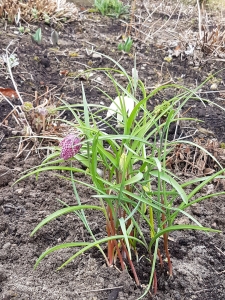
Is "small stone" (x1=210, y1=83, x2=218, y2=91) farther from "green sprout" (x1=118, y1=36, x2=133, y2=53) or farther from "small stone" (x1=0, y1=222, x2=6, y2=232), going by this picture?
"small stone" (x1=0, y1=222, x2=6, y2=232)

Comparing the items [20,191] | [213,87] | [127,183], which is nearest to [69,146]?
[127,183]

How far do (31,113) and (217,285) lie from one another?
115 centimetres

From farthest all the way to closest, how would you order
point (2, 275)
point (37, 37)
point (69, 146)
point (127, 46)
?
point (127, 46) → point (37, 37) → point (2, 275) → point (69, 146)

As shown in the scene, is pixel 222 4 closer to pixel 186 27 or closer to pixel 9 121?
pixel 186 27

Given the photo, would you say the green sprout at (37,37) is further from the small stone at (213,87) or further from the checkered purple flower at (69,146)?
the checkered purple flower at (69,146)

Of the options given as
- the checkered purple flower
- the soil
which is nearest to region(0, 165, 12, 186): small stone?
the soil

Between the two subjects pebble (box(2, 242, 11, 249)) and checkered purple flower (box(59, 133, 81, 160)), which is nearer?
checkered purple flower (box(59, 133, 81, 160))

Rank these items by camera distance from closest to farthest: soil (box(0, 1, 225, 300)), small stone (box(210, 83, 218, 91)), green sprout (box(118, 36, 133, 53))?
soil (box(0, 1, 225, 300)) → small stone (box(210, 83, 218, 91)) → green sprout (box(118, 36, 133, 53))

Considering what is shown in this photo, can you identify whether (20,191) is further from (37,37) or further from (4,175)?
(37,37)

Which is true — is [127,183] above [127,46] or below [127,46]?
above

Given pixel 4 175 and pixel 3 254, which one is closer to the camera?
pixel 3 254

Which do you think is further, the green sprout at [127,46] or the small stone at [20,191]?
the green sprout at [127,46]

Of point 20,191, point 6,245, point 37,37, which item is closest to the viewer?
point 6,245

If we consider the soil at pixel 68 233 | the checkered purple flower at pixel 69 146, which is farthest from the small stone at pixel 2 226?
the checkered purple flower at pixel 69 146
